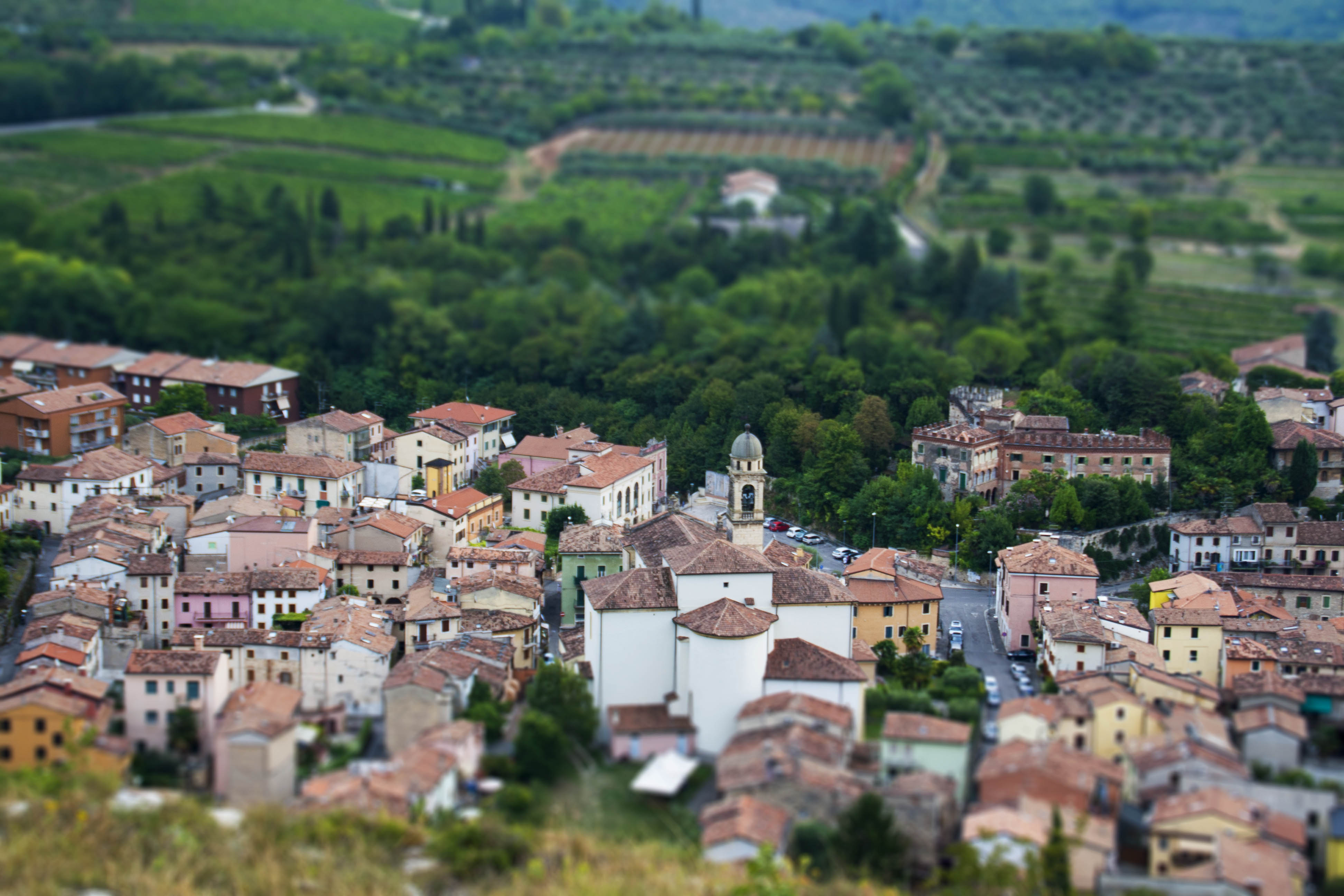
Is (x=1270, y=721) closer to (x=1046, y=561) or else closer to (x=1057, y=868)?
(x=1057, y=868)

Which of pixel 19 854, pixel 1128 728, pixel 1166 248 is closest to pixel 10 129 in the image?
pixel 1166 248

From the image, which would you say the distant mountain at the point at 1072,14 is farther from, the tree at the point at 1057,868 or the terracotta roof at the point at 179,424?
the tree at the point at 1057,868

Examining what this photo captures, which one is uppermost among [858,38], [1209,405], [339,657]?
[858,38]

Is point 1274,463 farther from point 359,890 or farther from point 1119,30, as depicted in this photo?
point 1119,30

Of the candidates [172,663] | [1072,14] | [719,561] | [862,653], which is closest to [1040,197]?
[862,653]

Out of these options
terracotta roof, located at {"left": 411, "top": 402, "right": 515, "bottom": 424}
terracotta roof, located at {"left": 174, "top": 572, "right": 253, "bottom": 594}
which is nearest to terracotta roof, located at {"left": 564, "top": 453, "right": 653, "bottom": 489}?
terracotta roof, located at {"left": 411, "top": 402, "right": 515, "bottom": 424}

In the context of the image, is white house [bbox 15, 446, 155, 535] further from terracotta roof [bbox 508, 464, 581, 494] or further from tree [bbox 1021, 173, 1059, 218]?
tree [bbox 1021, 173, 1059, 218]

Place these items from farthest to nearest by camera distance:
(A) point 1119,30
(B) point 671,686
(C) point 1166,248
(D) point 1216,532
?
Result: (A) point 1119,30 < (C) point 1166,248 < (D) point 1216,532 < (B) point 671,686

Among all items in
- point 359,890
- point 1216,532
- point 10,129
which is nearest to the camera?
point 359,890
